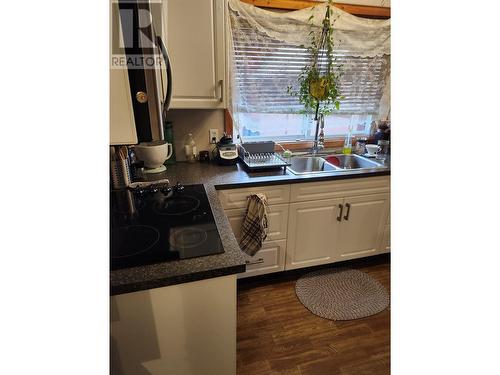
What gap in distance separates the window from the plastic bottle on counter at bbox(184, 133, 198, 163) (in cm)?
42

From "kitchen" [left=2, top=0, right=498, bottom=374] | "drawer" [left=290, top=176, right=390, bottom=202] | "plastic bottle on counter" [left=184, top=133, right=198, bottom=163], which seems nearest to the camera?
"kitchen" [left=2, top=0, right=498, bottom=374]

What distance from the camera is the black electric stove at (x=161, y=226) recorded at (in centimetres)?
90

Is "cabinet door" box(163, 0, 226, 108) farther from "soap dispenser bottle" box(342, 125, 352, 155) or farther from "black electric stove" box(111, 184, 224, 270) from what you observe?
"soap dispenser bottle" box(342, 125, 352, 155)

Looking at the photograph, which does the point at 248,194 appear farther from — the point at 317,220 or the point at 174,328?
the point at 174,328

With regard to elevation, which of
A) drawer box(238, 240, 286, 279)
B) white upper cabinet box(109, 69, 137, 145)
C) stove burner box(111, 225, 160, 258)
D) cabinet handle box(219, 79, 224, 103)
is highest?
cabinet handle box(219, 79, 224, 103)

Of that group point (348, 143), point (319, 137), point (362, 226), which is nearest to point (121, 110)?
point (362, 226)

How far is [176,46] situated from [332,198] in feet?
4.65

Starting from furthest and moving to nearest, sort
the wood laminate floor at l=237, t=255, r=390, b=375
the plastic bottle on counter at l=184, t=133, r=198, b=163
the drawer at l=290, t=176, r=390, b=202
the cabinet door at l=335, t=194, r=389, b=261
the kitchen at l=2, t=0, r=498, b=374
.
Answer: the plastic bottle on counter at l=184, t=133, r=198, b=163, the cabinet door at l=335, t=194, r=389, b=261, the drawer at l=290, t=176, r=390, b=202, the wood laminate floor at l=237, t=255, r=390, b=375, the kitchen at l=2, t=0, r=498, b=374

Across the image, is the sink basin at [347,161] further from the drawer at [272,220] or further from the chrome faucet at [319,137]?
the drawer at [272,220]

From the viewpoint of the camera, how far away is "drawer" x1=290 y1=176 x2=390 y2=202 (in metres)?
1.84

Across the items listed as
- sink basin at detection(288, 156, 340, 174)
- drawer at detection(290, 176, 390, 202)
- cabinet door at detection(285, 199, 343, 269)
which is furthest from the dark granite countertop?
sink basin at detection(288, 156, 340, 174)

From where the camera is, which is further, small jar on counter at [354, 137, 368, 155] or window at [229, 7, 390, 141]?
small jar on counter at [354, 137, 368, 155]
